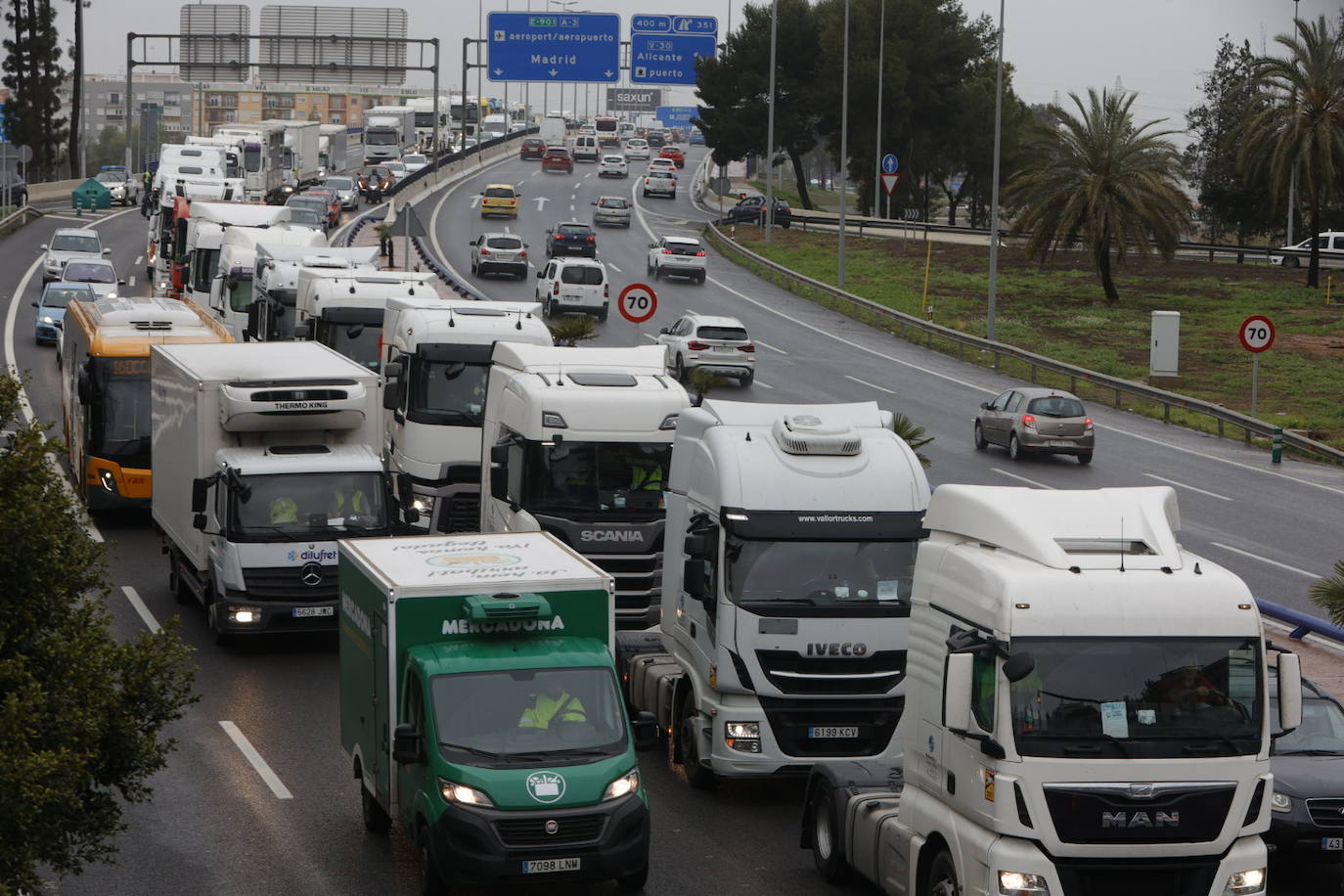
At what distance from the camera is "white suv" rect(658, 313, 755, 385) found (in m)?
42.3

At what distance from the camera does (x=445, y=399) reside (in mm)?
24656

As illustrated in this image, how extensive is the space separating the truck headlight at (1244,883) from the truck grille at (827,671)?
4.63m

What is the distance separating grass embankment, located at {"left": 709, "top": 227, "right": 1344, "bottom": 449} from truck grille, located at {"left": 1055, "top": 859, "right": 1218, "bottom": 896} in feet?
97.8

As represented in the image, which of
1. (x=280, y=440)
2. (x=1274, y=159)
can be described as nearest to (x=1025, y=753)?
(x=280, y=440)

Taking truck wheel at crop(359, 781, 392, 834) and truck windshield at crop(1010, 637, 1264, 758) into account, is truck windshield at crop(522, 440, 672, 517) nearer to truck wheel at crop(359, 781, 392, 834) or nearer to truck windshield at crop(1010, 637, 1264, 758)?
truck wheel at crop(359, 781, 392, 834)

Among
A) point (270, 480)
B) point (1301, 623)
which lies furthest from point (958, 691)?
point (270, 480)

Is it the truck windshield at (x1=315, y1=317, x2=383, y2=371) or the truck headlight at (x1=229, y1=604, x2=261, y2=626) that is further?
the truck windshield at (x1=315, y1=317, x2=383, y2=371)

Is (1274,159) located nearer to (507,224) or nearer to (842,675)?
(507,224)

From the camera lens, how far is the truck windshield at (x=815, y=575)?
14906 millimetres

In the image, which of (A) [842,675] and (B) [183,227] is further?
(B) [183,227]

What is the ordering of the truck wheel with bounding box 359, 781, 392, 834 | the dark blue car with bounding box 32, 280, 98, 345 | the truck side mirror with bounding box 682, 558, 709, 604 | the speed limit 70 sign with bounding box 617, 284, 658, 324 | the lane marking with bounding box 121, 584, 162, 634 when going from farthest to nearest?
the dark blue car with bounding box 32, 280, 98, 345, the speed limit 70 sign with bounding box 617, 284, 658, 324, the lane marking with bounding box 121, 584, 162, 634, the truck side mirror with bounding box 682, 558, 709, 604, the truck wheel with bounding box 359, 781, 392, 834

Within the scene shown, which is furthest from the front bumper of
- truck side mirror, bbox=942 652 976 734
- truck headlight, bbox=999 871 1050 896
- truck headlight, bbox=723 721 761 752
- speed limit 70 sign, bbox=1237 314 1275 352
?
speed limit 70 sign, bbox=1237 314 1275 352

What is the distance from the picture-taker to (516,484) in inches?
769

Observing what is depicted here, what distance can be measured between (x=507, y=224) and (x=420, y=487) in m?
53.7
